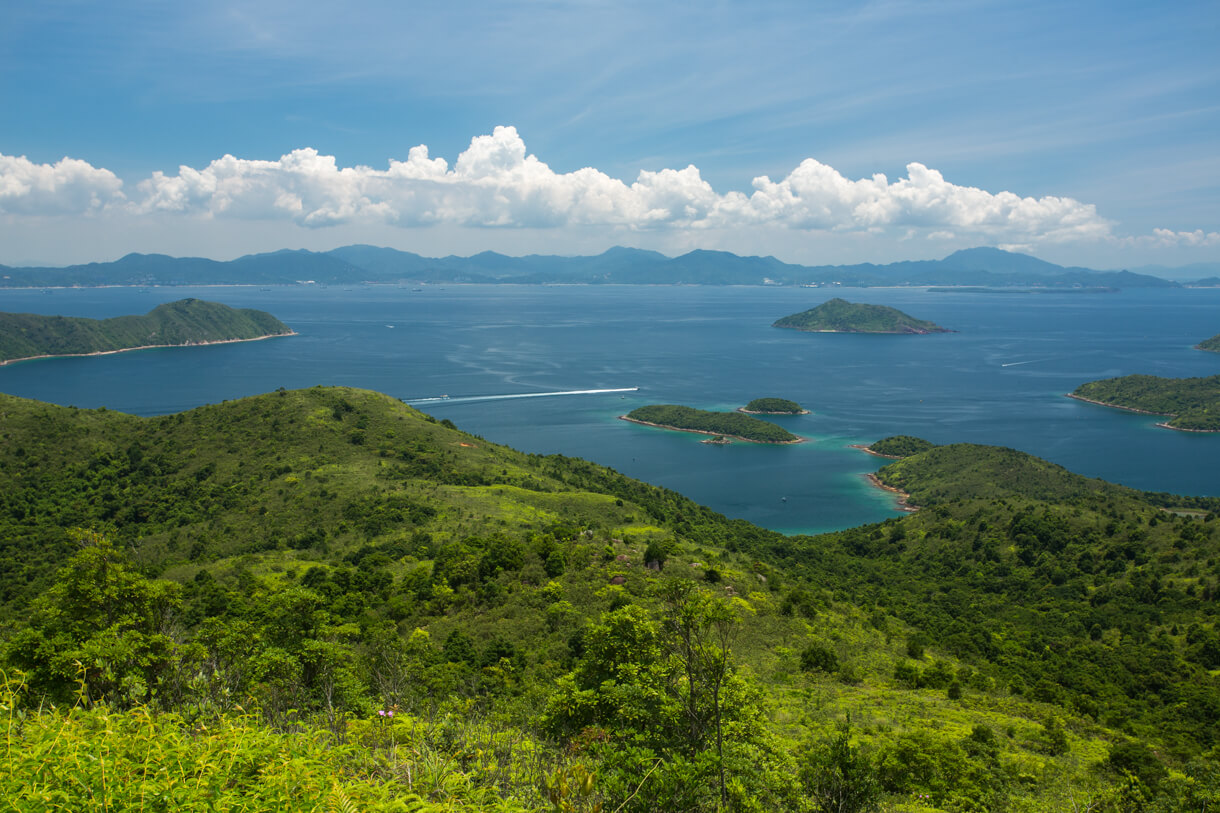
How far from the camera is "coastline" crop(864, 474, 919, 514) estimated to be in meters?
101

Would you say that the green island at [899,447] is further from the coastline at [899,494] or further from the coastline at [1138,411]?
the coastline at [1138,411]

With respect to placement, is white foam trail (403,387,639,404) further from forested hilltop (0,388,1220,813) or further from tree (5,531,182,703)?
tree (5,531,182,703)

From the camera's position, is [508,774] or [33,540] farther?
[33,540]

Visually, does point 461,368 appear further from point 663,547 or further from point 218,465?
point 663,547

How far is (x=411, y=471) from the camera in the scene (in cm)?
6969

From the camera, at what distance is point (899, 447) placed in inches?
4924

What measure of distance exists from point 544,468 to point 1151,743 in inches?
2611

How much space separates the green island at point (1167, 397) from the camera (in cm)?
14812

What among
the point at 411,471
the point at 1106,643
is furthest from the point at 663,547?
the point at 411,471

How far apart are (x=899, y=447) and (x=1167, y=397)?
88.2 m

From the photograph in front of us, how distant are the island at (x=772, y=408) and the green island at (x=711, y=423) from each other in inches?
302

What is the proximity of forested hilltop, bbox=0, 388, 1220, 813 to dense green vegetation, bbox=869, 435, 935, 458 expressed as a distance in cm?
2856

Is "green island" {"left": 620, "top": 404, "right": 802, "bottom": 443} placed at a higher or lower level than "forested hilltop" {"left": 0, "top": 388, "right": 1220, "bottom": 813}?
lower

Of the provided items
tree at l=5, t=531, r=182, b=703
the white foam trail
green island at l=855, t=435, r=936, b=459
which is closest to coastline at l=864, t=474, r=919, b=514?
green island at l=855, t=435, r=936, b=459
